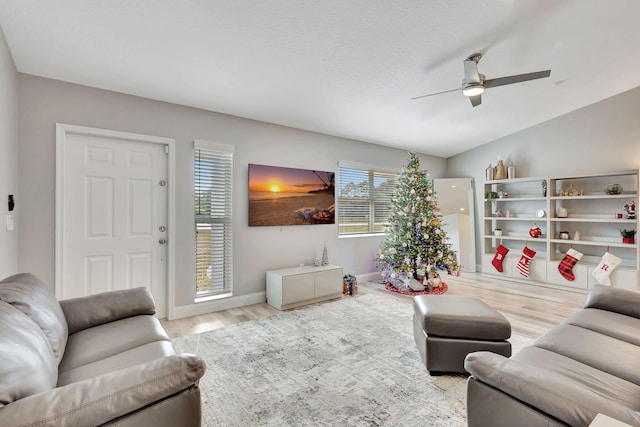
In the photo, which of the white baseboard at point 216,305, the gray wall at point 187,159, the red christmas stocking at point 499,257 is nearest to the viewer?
the gray wall at point 187,159

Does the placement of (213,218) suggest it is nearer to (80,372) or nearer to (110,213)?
(110,213)

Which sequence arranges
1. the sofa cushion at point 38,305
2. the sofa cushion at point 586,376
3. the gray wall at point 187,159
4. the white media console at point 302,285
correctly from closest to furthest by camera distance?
the sofa cushion at point 586,376 → the sofa cushion at point 38,305 → the gray wall at point 187,159 → the white media console at point 302,285

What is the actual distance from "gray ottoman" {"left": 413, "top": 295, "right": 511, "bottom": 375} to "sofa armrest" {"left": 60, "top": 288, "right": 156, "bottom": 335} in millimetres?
2096

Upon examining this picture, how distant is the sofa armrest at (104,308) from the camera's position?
1.97 metres

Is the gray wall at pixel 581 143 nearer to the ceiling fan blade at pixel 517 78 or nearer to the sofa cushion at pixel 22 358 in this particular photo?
the ceiling fan blade at pixel 517 78

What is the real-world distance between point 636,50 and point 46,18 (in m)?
5.46

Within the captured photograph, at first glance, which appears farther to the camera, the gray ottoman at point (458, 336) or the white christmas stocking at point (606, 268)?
the white christmas stocking at point (606, 268)

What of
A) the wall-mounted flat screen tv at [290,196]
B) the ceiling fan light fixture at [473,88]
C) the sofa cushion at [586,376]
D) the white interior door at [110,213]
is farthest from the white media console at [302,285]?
the ceiling fan light fixture at [473,88]

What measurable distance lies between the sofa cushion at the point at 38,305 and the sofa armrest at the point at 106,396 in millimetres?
599

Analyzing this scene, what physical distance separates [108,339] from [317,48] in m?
2.61

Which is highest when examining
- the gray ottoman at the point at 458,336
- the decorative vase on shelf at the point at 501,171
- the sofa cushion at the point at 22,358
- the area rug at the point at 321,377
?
the decorative vase on shelf at the point at 501,171

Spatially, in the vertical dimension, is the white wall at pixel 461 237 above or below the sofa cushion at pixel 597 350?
above

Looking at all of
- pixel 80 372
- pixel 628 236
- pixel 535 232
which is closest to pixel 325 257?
pixel 80 372

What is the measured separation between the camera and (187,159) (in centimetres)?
354
